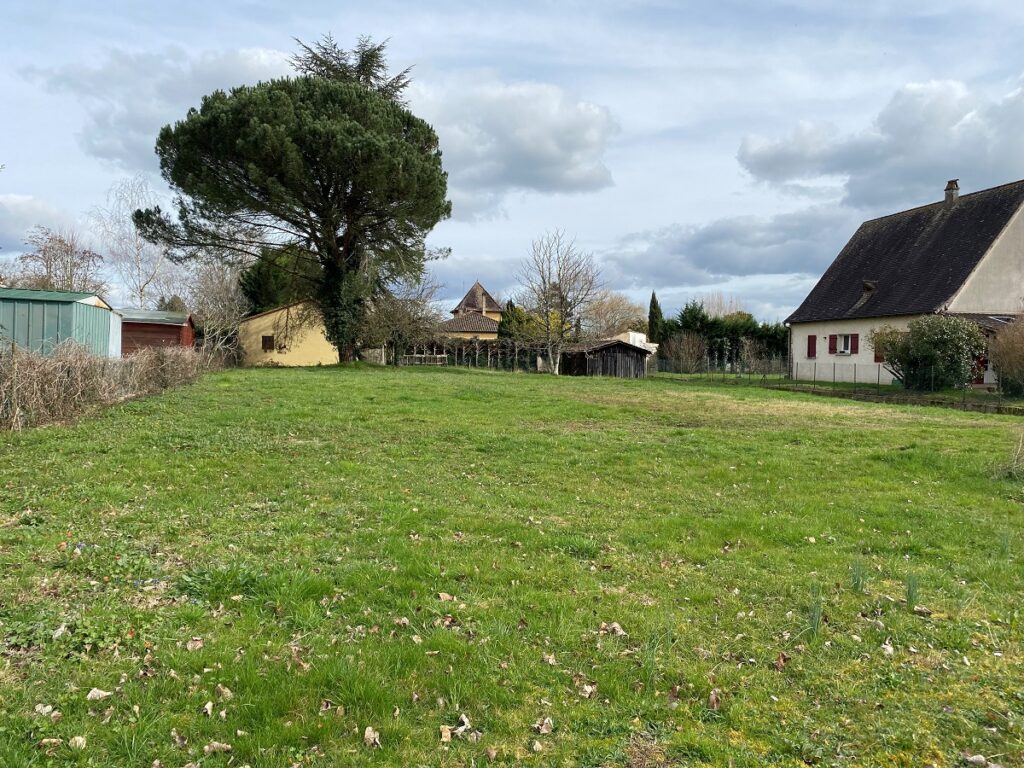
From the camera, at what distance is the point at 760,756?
2990mm

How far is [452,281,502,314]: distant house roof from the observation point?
233 feet

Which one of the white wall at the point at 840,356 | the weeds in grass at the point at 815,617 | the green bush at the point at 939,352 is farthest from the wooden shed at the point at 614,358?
the weeds in grass at the point at 815,617

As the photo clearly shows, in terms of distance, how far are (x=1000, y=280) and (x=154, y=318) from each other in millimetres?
37815

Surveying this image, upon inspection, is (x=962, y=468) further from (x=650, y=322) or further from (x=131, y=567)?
(x=650, y=322)

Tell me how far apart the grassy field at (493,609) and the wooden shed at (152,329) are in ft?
67.2

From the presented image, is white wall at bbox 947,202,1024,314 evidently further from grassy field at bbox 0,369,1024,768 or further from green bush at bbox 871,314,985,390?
grassy field at bbox 0,369,1024,768

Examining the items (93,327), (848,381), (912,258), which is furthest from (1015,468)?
(912,258)

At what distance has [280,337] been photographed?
40906 mm

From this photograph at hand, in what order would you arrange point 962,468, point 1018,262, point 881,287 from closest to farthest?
point 962,468
point 1018,262
point 881,287

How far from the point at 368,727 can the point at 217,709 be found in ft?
2.54

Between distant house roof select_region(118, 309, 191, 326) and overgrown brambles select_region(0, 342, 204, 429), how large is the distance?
14821 mm

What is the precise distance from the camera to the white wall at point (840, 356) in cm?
3092

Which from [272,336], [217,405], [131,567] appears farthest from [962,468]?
Result: [272,336]

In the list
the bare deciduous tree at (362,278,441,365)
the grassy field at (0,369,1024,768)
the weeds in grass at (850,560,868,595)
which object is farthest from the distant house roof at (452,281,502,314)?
the weeds in grass at (850,560,868,595)
